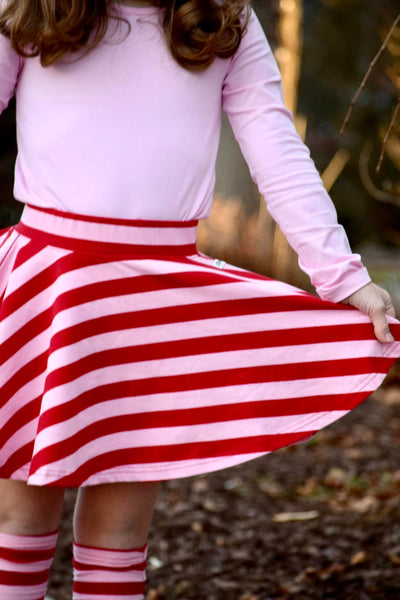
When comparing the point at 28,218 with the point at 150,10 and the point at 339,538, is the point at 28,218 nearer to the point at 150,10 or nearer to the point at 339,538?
the point at 150,10

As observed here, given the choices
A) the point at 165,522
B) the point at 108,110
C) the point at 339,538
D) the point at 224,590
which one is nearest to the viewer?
the point at 108,110

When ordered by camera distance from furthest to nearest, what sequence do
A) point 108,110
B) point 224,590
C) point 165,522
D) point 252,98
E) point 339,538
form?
point 165,522 → point 339,538 → point 224,590 → point 252,98 → point 108,110

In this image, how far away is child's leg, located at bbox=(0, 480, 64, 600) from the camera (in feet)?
5.96

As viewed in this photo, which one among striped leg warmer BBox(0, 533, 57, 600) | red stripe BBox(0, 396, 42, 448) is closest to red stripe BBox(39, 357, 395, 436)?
red stripe BBox(0, 396, 42, 448)

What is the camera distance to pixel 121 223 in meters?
1.79

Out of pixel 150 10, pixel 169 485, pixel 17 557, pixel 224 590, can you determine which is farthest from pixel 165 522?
pixel 150 10

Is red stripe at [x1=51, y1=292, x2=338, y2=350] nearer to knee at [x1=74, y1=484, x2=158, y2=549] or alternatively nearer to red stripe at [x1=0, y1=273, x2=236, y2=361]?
red stripe at [x1=0, y1=273, x2=236, y2=361]

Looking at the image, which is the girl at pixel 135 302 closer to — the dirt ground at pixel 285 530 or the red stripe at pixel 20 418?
the red stripe at pixel 20 418

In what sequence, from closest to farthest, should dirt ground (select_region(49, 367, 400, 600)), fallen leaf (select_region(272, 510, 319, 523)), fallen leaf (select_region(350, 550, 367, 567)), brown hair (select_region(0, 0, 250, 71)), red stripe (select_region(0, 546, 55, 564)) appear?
brown hair (select_region(0, 0, 250, 71)), red stripe (select_region(0, 546, 55, 564)), dirt ground (select_region(49, 367, 400, 600)), fallen leaf (select_region(350, 550, 367, 567)), fallen leaf (select_region(272, 510, 319, 523))

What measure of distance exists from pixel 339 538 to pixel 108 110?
2171 mm

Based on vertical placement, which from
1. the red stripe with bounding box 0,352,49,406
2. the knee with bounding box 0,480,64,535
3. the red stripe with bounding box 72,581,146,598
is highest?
the red stripe with bounding box 0,352,49,406

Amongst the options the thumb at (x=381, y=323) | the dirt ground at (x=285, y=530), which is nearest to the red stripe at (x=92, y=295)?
the thumb at (x=381, y=323)

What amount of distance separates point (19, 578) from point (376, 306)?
967mm

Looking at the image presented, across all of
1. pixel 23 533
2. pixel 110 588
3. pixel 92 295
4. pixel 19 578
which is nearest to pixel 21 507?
pixel 23 533
